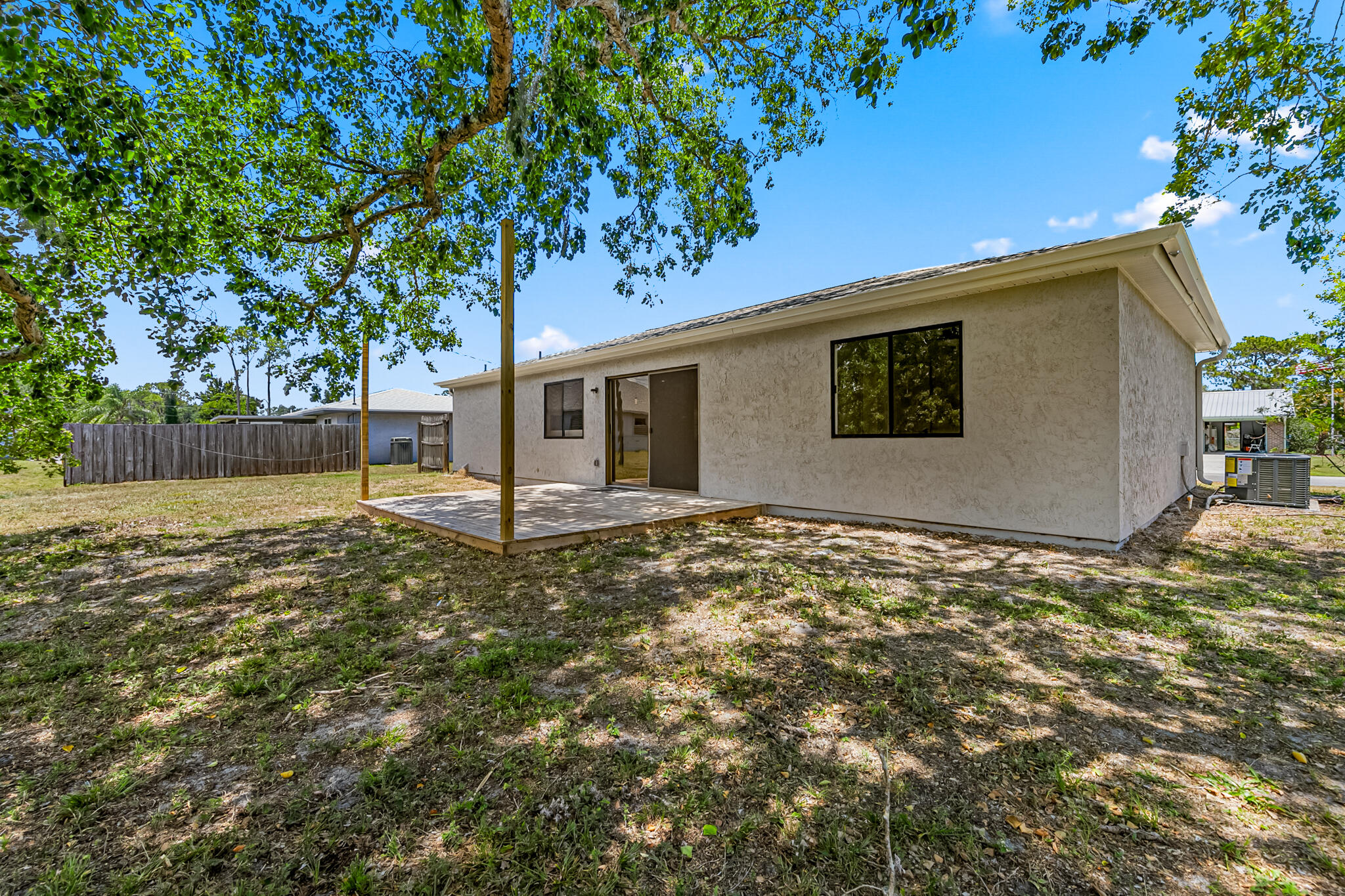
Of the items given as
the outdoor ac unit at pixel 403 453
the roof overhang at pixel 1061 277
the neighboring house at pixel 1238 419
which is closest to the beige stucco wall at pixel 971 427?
the roof overhang at pixel 1061 277

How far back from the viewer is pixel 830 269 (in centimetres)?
951

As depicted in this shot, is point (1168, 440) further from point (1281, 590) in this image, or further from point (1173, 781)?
point (1173, 781)

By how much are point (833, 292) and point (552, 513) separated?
16.9 ft

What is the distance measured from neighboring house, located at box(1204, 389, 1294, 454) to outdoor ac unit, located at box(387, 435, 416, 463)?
33063mm

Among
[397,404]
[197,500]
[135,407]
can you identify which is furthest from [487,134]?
[135,407]

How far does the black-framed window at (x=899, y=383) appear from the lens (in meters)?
5.76

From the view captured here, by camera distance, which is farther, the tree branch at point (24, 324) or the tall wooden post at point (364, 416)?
the tall wooden post at point (364, 416)

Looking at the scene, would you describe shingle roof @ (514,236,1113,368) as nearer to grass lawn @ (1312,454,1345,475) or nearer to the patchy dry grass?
the patchy dry grass

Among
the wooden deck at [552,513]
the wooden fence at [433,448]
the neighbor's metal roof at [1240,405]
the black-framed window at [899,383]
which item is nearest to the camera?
the wooden deck at [552,513]

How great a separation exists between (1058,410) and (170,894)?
652 centimetres

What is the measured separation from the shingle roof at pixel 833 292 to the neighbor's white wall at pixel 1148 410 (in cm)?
99

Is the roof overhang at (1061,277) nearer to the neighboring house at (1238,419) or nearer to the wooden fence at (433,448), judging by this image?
the wooden fence at (433,448)

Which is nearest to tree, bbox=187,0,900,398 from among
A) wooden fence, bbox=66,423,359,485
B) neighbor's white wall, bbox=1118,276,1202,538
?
neighbor's white wall, bbox=1118,276,1202,538

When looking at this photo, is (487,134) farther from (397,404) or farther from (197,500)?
(397,404)
